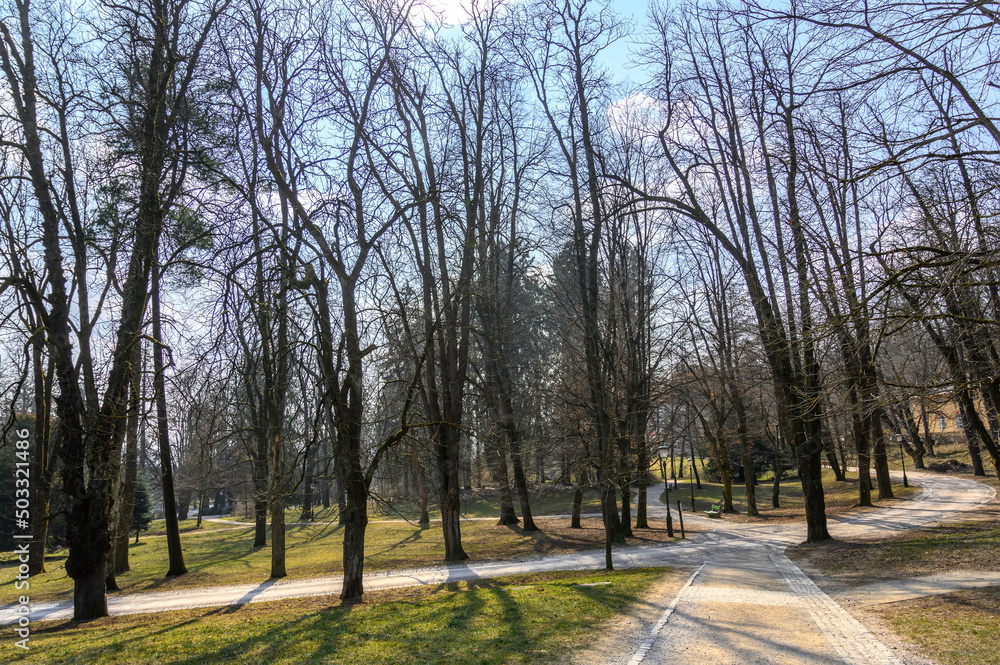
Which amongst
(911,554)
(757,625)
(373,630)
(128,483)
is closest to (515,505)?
(128,483)

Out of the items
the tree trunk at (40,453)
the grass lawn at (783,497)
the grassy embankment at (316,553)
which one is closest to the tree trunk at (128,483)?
the grassy embankment at (316,553)

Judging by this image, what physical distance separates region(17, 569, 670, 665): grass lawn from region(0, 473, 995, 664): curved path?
1180mm

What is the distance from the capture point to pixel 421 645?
746 centimetres

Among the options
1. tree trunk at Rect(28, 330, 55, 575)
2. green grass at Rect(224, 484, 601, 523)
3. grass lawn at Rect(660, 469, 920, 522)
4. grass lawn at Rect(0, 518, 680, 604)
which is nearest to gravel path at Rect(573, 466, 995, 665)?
grass lawn at Rect(0, 518, 680, 604)

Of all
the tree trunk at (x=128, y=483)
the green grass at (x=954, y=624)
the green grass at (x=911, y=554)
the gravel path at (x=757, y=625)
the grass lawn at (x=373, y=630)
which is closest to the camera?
the green grass at (x=954, y=624)

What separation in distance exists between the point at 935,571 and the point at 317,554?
19.5 m

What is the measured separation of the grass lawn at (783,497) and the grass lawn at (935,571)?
25.9ft

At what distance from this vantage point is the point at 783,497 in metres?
35.8

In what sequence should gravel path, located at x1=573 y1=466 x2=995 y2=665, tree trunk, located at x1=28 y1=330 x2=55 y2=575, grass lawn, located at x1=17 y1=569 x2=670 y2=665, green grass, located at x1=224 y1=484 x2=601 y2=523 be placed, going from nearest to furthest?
gravel path, located at x1=573 y1=466 x2=995 y2=665
grass lawn, located at x1=17 y1=569 x2=670 y2=665
tree trunk, located at x1=28 y1=330 x2=55 y2=575
green grass, located at x1=224 y1=484 x2=601 y2=523

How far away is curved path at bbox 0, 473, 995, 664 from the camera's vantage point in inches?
281

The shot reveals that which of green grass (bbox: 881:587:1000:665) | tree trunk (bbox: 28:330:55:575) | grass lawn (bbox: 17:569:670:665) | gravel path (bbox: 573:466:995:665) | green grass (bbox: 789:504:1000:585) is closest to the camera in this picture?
green grass (bbox: 881:587:1000:665)

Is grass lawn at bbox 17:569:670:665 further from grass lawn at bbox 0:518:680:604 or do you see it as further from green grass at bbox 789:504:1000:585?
green grass at bbox 789:504:1000:585

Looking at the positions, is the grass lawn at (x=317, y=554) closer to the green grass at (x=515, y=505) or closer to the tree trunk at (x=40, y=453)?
the tree trunk at (x=40, y=453)

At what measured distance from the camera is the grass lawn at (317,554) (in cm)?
1755
